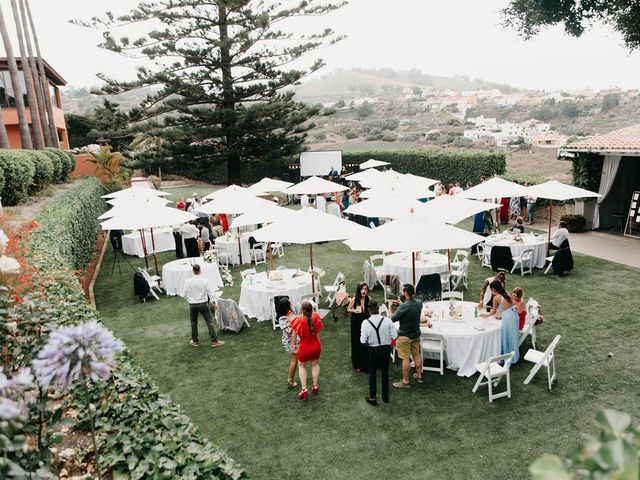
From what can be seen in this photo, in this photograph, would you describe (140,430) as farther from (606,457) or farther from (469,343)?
(469,343)

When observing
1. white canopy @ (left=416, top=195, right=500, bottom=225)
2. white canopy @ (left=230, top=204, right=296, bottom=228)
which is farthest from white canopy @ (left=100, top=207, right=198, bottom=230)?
white canopy @ (left=416, top=195, right=500, bottom=225)

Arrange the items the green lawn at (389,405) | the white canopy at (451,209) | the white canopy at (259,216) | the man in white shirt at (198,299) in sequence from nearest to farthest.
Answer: the green lawn at (389,405) < the man in white shirt at (198,299) < the white canopy at (451,209) < the white canopy at (259,216)

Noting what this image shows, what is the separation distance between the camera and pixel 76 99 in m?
126

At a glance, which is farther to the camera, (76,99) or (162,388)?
(76,99)

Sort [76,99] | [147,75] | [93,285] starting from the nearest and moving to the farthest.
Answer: [93,285]
[147,75]
[76,99]

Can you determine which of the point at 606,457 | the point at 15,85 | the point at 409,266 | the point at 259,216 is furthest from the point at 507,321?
the point at 15,85

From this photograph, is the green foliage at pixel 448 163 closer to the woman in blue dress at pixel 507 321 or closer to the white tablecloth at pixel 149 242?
the white tablecloth at pixel 149 242

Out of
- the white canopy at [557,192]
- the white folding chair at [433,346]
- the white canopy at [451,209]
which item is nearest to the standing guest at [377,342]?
the white folding chair at [433,346]

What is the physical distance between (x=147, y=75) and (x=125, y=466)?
26896 millimetres

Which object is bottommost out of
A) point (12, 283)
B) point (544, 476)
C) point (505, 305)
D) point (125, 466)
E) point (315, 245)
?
point (315, 245)

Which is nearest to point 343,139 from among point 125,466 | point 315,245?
point 315,245

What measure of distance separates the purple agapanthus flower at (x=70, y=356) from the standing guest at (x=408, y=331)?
14.7 feet

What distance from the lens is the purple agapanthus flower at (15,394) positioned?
76.6 inches

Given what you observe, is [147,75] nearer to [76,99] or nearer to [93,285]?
[93,285]
